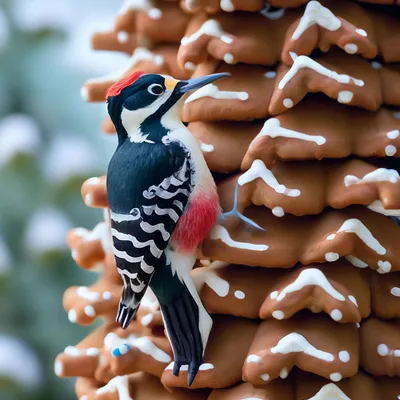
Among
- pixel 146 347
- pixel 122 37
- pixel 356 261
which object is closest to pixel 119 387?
pixel 146 347

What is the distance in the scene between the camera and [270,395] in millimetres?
670

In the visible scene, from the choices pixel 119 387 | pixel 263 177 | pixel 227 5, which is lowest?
pixel 119 387

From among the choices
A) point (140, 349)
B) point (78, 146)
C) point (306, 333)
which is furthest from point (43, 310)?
point (306, 333)

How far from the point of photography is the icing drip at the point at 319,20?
67 centimetres

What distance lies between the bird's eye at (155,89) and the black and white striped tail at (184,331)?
0.60ft

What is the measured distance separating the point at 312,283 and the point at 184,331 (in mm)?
127

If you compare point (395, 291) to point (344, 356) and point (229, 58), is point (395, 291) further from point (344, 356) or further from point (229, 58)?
point (229, 58)

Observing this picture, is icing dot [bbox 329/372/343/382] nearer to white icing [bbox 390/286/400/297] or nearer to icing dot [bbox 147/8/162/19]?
white icing [bbox 390/286/400/297]

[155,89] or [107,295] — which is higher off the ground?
[155,89]

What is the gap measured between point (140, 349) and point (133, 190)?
6.4 inches

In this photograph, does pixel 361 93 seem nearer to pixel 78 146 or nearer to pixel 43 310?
pixel 78 146

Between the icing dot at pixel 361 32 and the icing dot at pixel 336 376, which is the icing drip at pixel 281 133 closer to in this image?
the icing dot at pixel 361 32

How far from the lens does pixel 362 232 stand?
0.66m

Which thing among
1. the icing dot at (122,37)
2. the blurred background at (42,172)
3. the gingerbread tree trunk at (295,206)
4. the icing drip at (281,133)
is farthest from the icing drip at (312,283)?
the blurred background at (42,172)
